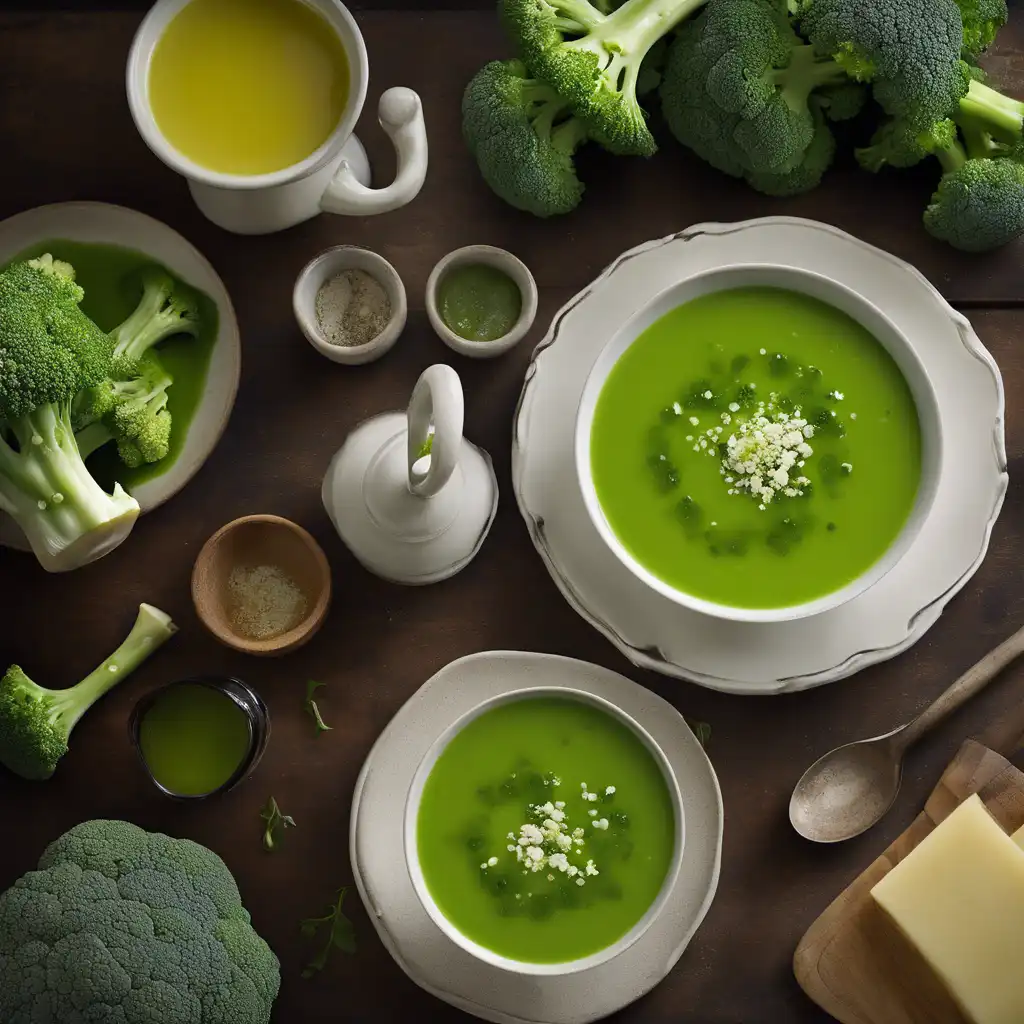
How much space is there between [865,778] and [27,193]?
1979mm

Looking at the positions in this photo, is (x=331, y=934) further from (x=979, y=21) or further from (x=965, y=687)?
(x=979, y=21)

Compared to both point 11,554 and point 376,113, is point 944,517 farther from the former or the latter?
point 11,554

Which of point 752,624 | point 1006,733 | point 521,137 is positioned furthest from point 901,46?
point 1006,733

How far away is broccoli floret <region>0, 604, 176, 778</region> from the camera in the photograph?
2033 mm

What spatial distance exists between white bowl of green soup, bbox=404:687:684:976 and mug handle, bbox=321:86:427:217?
0.88 metres

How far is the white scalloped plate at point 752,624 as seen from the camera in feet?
6.58

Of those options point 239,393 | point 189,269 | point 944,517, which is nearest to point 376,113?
point 189,269

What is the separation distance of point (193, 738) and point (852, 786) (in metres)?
1.23

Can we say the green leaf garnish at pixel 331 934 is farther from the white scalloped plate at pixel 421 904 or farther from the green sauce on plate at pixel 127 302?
the green sauce on plate at pixel 127 302

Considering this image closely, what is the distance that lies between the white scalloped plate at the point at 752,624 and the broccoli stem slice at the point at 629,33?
1.05ft

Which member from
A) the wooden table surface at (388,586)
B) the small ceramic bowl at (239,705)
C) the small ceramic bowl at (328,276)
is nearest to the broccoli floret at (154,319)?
the wooden table surface at (388,586)

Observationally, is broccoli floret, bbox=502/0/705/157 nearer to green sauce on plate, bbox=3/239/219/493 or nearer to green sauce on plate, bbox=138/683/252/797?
green sauce on plate, bbox=3/239/219/493

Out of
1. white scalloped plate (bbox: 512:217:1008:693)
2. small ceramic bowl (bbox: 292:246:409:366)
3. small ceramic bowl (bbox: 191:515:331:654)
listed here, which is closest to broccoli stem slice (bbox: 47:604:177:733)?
small ceramic bowl (bbox: 191:515:331:654)

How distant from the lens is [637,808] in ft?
6.47
